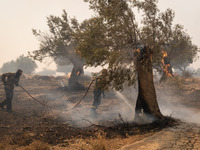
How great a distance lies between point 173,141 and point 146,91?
302 centimetres

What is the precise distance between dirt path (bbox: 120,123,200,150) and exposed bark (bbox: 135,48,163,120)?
1543 mm

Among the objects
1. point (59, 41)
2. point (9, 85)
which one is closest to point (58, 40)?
point (59, 41)

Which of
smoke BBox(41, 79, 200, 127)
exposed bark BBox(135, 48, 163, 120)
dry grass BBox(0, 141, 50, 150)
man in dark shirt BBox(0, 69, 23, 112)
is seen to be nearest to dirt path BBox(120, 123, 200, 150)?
exposed bark BBox(135, 48, 163, 120)

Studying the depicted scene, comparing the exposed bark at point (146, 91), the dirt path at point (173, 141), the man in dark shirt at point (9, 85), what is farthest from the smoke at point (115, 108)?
the dirt path at point (173, 141)

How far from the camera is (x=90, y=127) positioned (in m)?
7.71

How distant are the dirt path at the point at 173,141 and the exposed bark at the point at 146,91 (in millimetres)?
1543

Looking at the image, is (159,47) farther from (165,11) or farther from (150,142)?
(150,142)

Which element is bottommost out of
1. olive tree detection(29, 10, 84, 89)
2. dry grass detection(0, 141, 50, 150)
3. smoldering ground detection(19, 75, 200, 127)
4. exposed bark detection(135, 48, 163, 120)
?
dry grass detection(0, 141, 50, 150)

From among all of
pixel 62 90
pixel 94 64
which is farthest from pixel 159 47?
pixel 62 90

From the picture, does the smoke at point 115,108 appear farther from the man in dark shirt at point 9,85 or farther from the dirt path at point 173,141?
the dirt path at point 173,141

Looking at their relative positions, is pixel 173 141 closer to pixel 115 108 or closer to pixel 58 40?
pixel 115 108

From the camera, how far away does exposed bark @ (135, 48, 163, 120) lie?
24.6ft

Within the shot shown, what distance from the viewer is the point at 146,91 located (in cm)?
772

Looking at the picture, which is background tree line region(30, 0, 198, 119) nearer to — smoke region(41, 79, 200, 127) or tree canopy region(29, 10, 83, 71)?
smoke region(41, 79, 200, 127)
